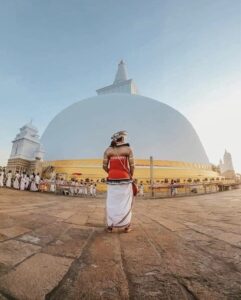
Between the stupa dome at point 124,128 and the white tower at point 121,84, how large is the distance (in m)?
14.6

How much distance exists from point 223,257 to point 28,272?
1469 millimetres

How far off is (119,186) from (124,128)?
18.0m

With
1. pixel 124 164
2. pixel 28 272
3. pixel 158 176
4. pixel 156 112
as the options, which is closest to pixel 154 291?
pixel 28 272

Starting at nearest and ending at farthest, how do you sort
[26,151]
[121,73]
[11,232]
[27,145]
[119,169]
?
[11,232]
[119,169]
[26,151]
[27,145]
[121,73]

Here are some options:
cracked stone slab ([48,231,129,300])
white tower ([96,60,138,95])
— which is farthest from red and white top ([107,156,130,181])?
white tower ([96,60,138,95])

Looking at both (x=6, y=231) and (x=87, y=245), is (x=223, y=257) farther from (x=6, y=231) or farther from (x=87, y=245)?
(x=6, y=231)

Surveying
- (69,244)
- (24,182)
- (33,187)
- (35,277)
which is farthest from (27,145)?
(35,277)

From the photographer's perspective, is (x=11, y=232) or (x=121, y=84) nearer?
(x=11, y=232)

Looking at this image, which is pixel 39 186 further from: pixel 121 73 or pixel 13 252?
pixel 121 73

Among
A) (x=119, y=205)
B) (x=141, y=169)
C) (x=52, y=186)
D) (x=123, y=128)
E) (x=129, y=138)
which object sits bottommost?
(x=119, y=205)

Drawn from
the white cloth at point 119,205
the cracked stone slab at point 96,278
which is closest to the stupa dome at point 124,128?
the white cloth at point 119,205

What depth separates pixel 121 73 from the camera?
40.0 m

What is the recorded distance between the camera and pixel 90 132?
68.2 ft

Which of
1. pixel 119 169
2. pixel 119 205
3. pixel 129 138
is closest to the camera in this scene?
pixel 119 205
